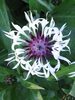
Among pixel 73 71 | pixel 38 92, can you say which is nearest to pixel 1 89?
pixel 38 92

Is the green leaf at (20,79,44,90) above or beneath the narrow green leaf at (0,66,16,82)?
beneath

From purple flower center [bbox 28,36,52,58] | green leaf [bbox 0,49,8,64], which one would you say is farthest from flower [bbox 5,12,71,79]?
green leaf [bbox 0,49,8,64]

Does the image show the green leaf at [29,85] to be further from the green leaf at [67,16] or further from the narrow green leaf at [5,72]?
the green leaf at [67,16]

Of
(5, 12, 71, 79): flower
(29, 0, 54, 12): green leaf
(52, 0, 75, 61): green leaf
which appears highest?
(29, 0, 54, 12): green leaf

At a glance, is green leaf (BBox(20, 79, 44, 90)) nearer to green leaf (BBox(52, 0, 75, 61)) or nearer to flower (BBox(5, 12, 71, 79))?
flower (BBox(5, 12, 71, 79))

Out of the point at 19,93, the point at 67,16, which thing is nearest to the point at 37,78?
the point at 19,93

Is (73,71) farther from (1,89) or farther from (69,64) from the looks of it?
(1,89)

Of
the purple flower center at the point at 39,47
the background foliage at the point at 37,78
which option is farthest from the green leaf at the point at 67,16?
the purple flower center at the point at 39,47

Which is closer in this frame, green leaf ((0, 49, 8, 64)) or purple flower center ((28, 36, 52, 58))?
purple flower center ((28, 36, 52, 58))
